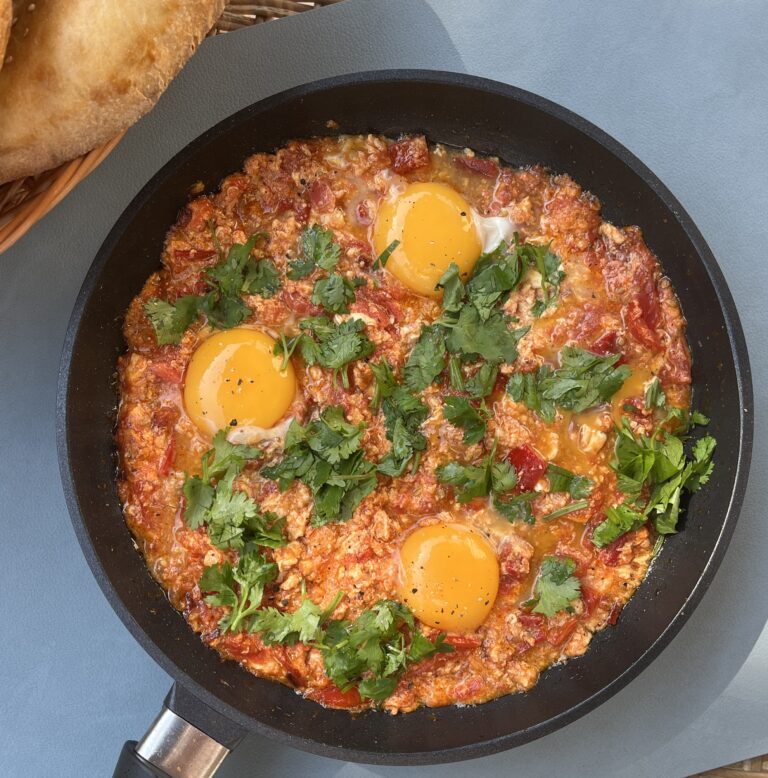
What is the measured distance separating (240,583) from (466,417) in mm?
1158

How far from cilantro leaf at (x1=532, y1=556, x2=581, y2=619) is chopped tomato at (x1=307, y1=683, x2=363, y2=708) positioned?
33.9 inches

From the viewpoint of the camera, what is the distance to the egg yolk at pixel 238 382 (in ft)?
12.2

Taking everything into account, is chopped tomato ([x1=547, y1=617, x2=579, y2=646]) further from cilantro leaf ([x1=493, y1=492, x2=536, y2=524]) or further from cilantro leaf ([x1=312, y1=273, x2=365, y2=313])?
cilantro leaf ([x1=312, y1=273, x2=365, y2=313])

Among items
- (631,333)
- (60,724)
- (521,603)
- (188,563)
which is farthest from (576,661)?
(60,724)

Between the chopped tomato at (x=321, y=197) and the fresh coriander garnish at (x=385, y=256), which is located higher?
the chopped tomato at (x=321, y=197)

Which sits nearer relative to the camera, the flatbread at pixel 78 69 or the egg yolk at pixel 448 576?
the flatbread at pixel 78 69

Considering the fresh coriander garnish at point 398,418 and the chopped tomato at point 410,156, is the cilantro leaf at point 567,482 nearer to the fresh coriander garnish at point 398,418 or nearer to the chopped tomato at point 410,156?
the fresh coriander garnish at point 398,418

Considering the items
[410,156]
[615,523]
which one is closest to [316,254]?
[410,156]

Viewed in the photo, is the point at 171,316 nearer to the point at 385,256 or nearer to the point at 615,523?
the point at 385,256

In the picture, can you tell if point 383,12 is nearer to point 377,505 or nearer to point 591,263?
point 591,263

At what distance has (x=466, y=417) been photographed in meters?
3.74

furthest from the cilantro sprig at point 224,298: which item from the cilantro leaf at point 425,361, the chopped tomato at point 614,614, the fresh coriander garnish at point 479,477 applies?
the chopped tomato at point 614,614

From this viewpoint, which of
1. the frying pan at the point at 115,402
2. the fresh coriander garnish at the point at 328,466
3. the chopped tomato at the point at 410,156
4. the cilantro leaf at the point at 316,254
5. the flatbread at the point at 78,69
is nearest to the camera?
the flatbread at the point at 78,69

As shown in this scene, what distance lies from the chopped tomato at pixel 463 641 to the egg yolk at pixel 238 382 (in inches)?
46.9
